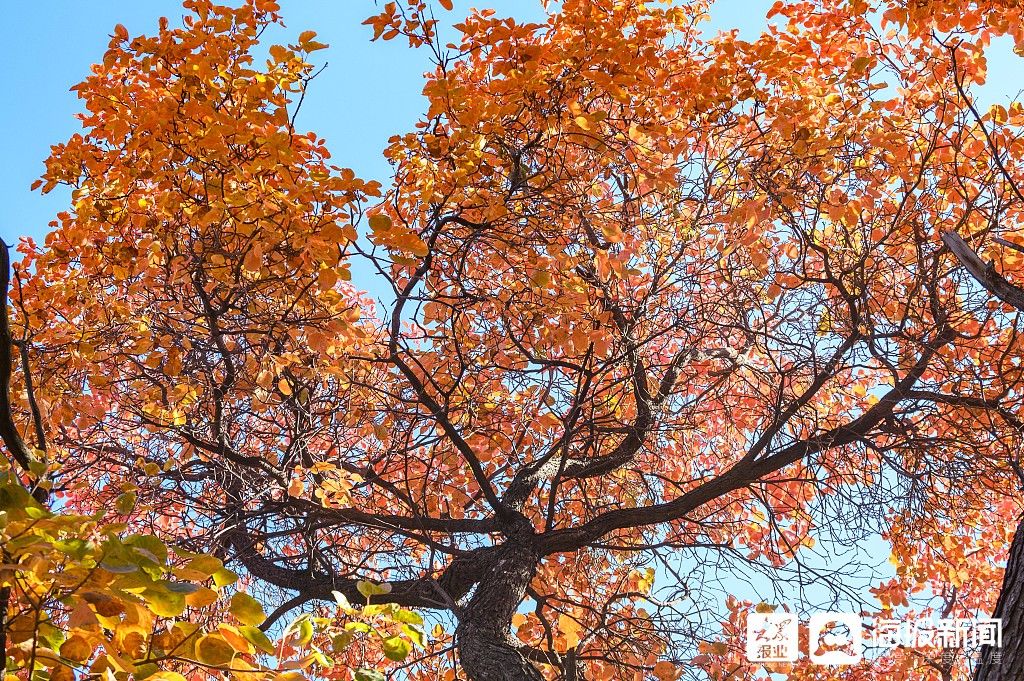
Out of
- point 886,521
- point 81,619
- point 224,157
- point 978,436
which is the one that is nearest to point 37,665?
point 81,619

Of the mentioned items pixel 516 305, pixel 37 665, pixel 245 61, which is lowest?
pixel 37 665

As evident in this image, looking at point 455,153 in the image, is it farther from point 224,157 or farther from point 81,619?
point 81,619

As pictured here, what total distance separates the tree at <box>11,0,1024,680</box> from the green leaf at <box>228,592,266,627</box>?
2.34m

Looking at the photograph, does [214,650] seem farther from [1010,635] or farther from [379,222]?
[1010,635]

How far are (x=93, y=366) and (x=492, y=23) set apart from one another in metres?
3.23

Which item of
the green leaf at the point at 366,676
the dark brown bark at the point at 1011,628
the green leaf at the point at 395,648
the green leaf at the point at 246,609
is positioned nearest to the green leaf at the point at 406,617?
the green leaf at the point at 395,648

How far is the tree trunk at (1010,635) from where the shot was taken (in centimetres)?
280

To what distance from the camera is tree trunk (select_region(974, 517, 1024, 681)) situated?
9.20 feet

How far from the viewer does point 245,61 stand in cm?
485

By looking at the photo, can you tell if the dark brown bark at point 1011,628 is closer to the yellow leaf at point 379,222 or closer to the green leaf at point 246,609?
the green leaf at point 246,609

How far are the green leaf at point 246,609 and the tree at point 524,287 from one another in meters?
2.34

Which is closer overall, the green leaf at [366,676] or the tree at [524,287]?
the green leaf at [366,676]

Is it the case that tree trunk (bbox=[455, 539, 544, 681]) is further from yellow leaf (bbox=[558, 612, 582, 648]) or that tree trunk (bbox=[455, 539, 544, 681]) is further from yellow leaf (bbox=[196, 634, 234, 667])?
yellow leaf (bbox=[196, 634, 234, 667])

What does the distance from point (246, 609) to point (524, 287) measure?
347 cm
